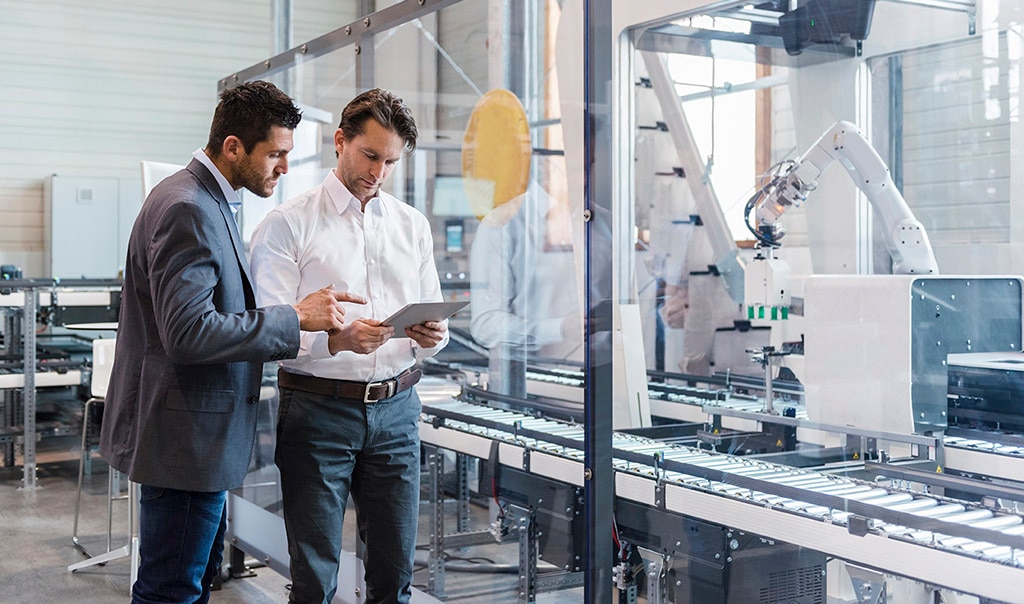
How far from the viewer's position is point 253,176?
2.19 metres

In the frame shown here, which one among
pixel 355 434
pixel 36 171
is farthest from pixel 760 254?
pixel 36 171

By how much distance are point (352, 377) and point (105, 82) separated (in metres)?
7.95

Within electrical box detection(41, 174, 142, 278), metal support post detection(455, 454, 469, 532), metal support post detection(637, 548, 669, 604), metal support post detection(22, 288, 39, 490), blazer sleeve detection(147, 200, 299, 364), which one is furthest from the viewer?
electrical box detection(41, 174, 142, 278)

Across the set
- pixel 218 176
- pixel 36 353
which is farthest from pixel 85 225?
pixel 218 176

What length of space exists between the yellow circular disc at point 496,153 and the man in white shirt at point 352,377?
0.64 meters

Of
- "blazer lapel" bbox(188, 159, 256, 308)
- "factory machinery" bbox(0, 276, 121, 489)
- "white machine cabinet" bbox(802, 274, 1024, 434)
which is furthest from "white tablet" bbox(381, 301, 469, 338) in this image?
"factory machinery" bbox(0, 276, 121, 489)

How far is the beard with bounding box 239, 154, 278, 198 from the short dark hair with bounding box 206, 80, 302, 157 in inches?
1.0

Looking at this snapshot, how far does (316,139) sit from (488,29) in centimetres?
93

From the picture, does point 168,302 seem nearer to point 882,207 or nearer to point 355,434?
point 355,434

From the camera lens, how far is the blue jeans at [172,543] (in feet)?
7.02

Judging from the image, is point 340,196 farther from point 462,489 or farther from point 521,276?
point 462,489

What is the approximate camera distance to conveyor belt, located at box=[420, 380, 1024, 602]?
1.81 meters

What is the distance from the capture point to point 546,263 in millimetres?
2938

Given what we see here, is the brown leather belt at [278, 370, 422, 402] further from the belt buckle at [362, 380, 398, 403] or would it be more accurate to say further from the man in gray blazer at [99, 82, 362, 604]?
the man in gray blazer at [99, 82, 362, 604]
